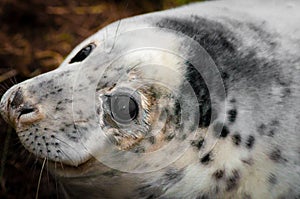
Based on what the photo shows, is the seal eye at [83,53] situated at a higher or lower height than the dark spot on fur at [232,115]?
higher

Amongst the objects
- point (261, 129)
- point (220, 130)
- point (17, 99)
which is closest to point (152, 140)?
point (220, 130)

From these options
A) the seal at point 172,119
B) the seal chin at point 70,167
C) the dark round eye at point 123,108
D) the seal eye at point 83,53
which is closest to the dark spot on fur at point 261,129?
the seal at point 172,119

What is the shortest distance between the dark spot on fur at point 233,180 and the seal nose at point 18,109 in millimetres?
668

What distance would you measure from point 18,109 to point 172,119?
0.52 metres

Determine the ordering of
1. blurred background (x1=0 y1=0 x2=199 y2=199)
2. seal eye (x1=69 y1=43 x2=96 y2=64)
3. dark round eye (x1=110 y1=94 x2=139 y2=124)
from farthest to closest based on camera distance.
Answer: blurred background (x1=0 y1=0 x2=199 y2=199) → seal eye (x1=69 y1=43 x2=96 y2=64) → dark round eye (x1=110 y1=94 x2=139 y2=124)

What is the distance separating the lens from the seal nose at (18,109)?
2312mm

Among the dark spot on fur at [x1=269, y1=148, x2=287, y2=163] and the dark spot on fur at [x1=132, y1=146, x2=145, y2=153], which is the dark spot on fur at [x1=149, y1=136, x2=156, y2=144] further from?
the dark spot on fur at [x1=269, y1=148, x2=287, y2=163]

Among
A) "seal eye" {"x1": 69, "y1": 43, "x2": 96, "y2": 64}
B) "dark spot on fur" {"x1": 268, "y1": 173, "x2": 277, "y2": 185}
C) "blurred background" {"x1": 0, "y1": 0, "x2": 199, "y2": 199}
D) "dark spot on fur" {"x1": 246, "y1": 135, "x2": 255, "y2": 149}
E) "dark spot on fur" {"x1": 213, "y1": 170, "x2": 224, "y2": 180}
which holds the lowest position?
"dark spot on fur" {"x1": 268, "y1": 173, "x2": 277, "y2": 185}

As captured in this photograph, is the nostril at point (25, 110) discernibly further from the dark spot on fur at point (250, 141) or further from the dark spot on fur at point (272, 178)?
the dark spot on fur at point (272, 178)

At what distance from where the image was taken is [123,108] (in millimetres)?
2324

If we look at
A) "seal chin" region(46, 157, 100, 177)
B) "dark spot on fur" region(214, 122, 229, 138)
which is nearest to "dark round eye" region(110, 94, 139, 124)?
"seal chin" region(46, 157, 100, 177)

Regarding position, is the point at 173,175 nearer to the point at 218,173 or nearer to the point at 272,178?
the point at 218,173

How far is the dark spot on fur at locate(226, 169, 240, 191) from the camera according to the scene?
233cm

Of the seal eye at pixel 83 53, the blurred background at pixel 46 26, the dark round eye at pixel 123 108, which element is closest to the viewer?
the dark round eye at pixel 123 108
